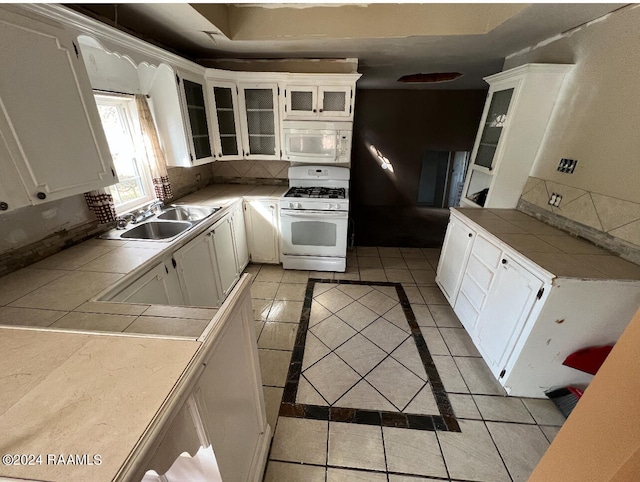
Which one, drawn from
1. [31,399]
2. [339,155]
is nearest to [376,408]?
[31,399]

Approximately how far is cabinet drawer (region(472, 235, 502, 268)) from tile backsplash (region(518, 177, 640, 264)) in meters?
0.63

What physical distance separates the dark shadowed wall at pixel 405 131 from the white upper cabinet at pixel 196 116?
3550 mm

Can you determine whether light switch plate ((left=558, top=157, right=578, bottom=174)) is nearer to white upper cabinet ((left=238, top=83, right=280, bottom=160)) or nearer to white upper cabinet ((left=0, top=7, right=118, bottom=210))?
white upper cabinet ((left=238, top=83, right=280, bottom=160))

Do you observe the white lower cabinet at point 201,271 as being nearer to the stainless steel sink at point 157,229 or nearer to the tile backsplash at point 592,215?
the stainless steel sink at point 157,229

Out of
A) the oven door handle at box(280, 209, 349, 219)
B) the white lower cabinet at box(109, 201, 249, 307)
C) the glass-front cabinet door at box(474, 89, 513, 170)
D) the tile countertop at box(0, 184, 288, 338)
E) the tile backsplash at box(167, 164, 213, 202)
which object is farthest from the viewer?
the oven door handle at box(280, 209, 349, 219)

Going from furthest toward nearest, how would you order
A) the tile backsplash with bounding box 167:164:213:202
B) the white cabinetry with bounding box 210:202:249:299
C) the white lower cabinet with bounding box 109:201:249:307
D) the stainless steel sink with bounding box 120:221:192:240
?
the tile backsplash with bounding box 167:164:213:202 < the white cabinetry with bounding box 210:202:249:299 < the stainless steel sink with bounding box 120:221:192:240 < the white lower cabinet with bounding box 109:201:249:307

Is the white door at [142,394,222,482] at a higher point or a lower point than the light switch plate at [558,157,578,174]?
lower

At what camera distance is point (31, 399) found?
671 mm

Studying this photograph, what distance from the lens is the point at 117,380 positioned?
718 millimetres

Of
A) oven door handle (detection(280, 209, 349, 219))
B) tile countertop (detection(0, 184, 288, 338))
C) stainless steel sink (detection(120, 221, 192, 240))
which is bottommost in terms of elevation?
oven door handle (detection(280, 209, 349, 219))

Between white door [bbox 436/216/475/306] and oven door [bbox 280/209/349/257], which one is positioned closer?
white door [bbox 436/216/475/306]

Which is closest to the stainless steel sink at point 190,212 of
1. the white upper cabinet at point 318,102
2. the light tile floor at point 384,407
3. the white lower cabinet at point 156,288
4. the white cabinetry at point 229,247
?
the white cabinetry at point 229,247

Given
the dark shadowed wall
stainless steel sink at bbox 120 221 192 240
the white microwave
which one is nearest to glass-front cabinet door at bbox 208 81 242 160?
the white microwave

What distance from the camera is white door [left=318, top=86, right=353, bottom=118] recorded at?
2.82 m
